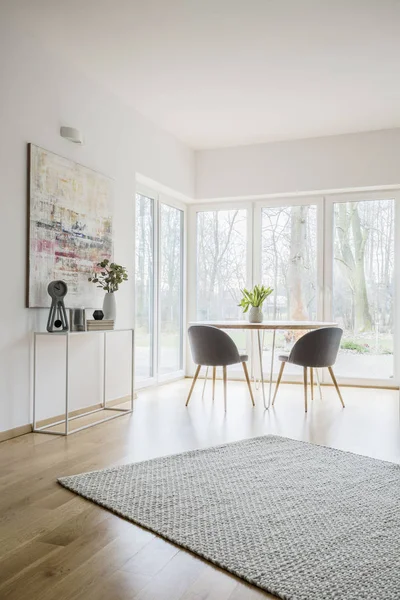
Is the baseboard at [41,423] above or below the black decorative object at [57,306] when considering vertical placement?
→ below

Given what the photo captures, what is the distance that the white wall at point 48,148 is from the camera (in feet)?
11.8

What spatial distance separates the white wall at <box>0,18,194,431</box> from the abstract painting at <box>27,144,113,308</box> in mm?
81

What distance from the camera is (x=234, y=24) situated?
358 centimetres

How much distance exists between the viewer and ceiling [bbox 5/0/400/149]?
135 inches

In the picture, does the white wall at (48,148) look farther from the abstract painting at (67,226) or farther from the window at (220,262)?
the window at (220,262)

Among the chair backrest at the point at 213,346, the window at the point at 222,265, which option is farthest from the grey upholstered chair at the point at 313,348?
the window at the point at 222,265

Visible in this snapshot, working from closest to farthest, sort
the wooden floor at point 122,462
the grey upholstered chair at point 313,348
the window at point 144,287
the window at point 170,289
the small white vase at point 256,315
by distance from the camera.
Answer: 1. the wooden floor at point 122,462
2. the grey upholstered chair at point 313,348
3. the small white vase at point 256,315
4. the window at point 144,287
5. the window at point 170,289

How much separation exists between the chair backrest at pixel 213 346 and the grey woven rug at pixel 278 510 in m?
1.45

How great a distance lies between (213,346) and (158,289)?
1.54 meters

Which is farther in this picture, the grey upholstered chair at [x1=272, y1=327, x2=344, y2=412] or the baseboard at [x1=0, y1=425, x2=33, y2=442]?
the grey upholstered chair at [x1=272, y1=327, x2=344, y2=412]

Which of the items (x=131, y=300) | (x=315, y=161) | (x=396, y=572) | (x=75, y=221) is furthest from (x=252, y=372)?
(x=396, y=572)

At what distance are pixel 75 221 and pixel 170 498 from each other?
2.47 metres

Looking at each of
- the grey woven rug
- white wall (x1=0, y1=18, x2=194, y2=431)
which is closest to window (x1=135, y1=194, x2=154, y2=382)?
white wall (x1=0, y1=18, x2=194, y2=431)

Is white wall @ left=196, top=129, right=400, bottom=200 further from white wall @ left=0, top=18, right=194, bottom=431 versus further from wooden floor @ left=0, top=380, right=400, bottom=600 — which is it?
wooden floor @ left=0, top=380, right=400, bottom=600
